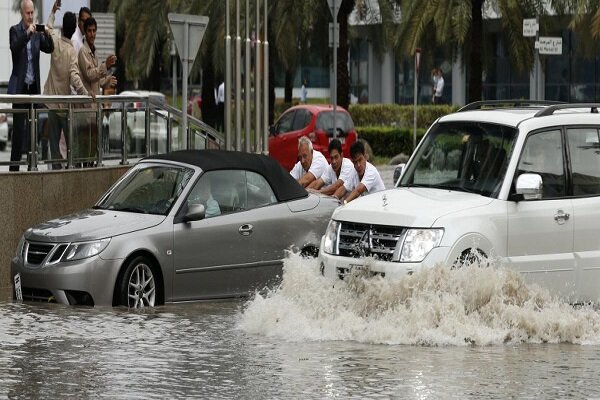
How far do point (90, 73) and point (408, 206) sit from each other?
26.3 feet

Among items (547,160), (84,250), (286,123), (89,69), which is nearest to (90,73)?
(89,69)

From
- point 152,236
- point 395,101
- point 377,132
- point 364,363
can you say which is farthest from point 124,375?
point 395,101

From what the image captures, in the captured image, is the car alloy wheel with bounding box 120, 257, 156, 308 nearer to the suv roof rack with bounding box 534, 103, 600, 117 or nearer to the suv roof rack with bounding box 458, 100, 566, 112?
the suv roof rack with bounding box 458, 100, 566, 112

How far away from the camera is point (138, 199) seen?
16297 millimetres

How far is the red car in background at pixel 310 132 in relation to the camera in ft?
124

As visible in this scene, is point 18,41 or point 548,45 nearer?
point 18,41

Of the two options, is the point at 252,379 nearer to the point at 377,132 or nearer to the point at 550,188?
the point at 550,188

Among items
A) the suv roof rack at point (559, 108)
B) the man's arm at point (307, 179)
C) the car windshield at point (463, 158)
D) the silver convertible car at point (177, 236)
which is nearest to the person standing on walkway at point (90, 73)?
the man's arm at point (307, 179)

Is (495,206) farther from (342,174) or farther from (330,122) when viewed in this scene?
(330,122)

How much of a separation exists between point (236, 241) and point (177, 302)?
92cm

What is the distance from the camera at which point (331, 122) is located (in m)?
38.4

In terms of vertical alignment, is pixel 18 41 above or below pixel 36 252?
above

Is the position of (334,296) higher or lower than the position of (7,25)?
lower

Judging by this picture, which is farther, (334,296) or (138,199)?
(138,199)
